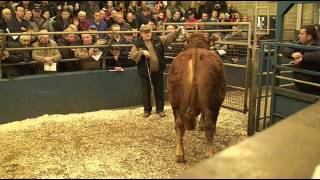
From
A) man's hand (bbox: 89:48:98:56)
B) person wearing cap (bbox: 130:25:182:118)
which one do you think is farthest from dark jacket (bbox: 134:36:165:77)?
man's hand (bbox: 89:48:98:56)

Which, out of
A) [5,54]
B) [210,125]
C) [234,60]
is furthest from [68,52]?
[210,125]

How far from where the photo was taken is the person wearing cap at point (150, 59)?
633 centimetres

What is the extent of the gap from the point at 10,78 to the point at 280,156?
4.96 m

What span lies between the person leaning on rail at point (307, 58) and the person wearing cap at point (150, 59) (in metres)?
1.76

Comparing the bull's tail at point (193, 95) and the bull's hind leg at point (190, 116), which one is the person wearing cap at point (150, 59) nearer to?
the bull's tail at point (193, 95)

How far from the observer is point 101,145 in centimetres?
505

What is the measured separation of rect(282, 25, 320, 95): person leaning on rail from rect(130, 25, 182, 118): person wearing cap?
1.76m

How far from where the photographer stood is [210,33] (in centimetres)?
757

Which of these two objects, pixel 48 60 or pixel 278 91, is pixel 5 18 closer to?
pixel 48 60

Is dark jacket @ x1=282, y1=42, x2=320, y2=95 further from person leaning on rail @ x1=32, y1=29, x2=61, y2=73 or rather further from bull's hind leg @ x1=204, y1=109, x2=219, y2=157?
person leaning on rail @ x1=32, y1=29, x2=61, y2=73

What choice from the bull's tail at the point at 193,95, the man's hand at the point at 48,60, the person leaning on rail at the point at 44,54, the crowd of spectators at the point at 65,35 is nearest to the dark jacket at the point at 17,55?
the crowd of spectators at the point at 65,35

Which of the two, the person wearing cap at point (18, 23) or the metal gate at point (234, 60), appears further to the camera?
the person wearing cap at point (18, 23)

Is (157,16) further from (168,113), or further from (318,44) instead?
(318,44)

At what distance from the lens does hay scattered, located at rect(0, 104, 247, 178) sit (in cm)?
423
